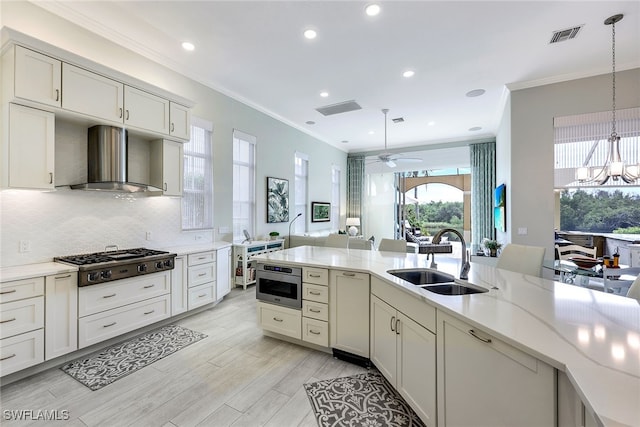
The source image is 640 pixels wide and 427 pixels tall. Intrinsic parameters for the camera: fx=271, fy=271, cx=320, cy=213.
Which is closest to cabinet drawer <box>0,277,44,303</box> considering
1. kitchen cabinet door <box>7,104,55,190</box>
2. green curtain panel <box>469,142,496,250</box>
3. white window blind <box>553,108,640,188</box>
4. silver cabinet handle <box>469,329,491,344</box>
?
kitchen cabinet door <box>7,104,55,190</box>

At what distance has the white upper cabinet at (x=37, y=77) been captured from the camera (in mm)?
2273

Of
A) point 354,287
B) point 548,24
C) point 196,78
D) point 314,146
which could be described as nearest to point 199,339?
point 354,287

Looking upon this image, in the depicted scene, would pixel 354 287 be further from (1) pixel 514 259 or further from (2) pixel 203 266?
(2) pixel 203 266

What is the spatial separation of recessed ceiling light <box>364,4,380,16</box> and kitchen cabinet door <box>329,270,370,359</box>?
259cm

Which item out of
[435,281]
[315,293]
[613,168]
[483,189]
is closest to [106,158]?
[315,293]

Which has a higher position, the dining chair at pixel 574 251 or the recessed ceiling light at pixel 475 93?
the recessed ceiling light at pixel 475 93

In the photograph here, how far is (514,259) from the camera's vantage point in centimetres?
248

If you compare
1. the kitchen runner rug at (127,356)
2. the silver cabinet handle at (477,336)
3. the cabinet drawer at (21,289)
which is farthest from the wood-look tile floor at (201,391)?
the silver cabinet handle at (477,336)

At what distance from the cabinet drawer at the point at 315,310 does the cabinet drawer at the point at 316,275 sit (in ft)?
0.71

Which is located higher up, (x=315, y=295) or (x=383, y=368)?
(x=315, y=295)

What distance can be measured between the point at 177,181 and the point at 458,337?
367 cm

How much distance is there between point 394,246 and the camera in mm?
3504

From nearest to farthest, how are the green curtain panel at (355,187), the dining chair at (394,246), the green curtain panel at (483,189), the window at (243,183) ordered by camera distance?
the dining chair at (394,246)
the window at (243,183)
the green curtain panel at (483,189)
the green curtain panel at (355,187)

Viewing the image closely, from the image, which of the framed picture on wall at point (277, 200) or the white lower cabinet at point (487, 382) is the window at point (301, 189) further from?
the white lower cabinet at point (487, 382)
